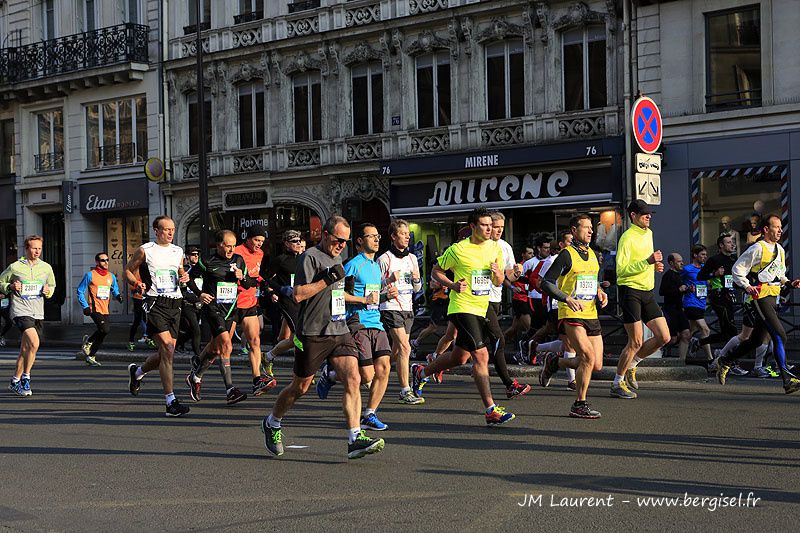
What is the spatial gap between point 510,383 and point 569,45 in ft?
52.2

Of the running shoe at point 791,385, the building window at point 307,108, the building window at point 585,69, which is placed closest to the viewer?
the running shoe at point 791,385

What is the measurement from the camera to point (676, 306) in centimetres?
1625

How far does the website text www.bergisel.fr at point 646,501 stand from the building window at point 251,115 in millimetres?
25572

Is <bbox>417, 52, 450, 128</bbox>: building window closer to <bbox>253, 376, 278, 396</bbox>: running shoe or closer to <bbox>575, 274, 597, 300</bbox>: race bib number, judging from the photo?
<bbox>253, 376, 278, 396</bbox>: running shoe

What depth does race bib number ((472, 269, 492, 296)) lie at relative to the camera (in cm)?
1029

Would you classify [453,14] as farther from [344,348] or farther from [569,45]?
[344,348]

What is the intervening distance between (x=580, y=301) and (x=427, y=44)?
725 inches

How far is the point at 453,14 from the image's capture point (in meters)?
27.4

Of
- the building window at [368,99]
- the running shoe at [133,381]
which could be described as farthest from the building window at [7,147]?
the running shoe at [133,381]

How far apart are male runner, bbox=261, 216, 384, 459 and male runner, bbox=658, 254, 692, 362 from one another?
8.66m

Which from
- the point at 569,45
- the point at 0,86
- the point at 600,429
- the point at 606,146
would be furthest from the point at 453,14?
the point at 600,429

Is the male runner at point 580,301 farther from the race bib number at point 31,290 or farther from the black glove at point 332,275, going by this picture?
the race bib number at point 31,290

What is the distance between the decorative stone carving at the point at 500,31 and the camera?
2664cm

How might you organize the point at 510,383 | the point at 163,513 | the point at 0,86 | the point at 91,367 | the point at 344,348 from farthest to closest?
the point at 0,86, the point at 91,367, the point at 510,383, the point at 344,348, the point at 163,513
